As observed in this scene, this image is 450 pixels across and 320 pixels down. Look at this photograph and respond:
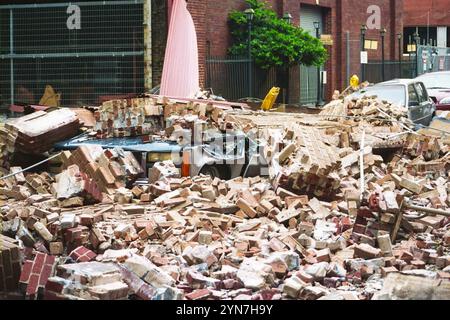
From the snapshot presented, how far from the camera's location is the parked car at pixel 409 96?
705 inches

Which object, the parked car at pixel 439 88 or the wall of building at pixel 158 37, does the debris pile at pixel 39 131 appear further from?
the parked car at pixel 439 88

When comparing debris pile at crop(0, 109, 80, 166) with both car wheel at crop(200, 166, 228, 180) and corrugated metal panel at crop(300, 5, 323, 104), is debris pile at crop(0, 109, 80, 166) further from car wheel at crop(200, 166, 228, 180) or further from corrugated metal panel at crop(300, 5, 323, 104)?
corrugated metal panel at crop(300, 5, 323, 104)

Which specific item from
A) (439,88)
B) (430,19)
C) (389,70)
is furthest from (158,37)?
(430,19)

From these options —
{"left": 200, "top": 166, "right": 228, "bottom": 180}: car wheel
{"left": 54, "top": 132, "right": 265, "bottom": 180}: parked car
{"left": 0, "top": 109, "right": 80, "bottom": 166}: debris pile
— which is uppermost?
{"left": 0, "top": 109, "right": 80, "bottom": 166}: debris pile

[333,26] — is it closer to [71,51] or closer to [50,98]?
[71,51]

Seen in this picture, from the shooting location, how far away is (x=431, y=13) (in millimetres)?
52250

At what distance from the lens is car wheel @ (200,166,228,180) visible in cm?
1227

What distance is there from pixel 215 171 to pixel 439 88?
14.3 meters

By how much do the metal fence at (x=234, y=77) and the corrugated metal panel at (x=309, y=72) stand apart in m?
3.65

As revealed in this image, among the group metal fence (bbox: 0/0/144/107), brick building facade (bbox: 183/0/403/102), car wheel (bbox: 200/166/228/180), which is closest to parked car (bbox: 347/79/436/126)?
car wheel (bbox: 200/166/228/180)

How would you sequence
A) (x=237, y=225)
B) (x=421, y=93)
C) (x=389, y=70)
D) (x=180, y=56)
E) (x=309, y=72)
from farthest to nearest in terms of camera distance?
(x=389, y=70) < (x=309, y=72) < (x=180, y=56) < (x=421, y=93) < (x=237, y=225)

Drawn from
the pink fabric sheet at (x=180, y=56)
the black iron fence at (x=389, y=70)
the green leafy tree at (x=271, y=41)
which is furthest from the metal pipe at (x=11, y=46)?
the black iron fence at (x=389, y=70)

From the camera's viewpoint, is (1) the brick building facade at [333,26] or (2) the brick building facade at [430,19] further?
(2) the brick building facade at [430,19]

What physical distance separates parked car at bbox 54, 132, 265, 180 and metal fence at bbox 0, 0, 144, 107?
33.6 ft
